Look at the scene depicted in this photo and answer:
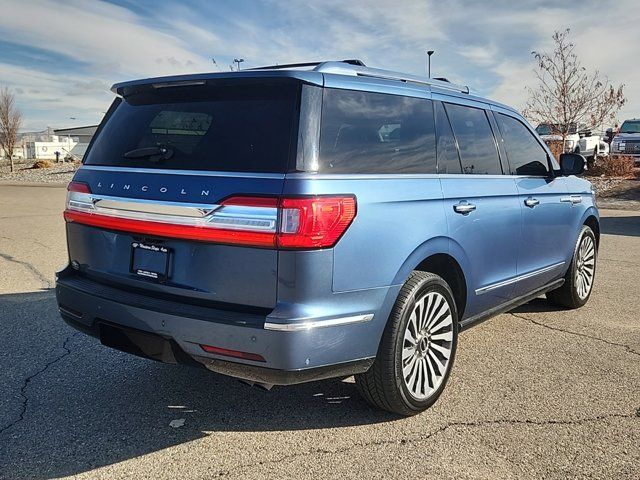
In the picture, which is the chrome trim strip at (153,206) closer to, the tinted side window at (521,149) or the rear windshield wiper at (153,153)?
the rear windshield wiper at (153,153)

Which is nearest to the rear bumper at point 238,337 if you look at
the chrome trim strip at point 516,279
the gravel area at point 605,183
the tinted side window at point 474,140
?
the chrome trim strip at point 516,279

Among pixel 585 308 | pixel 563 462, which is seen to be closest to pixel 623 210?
pixel 585 308

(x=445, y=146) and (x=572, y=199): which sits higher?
(x=445, y=146)

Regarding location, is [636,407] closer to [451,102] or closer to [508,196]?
[508,196]

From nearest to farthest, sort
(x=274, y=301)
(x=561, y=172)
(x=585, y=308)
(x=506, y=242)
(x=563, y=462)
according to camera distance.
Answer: (x=274, y=301)
(x=563, y=462)
(x=506, y=242)
(x=561, y=172)
(x=585, y=308)

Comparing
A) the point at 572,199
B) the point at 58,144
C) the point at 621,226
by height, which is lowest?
the point at 58,144

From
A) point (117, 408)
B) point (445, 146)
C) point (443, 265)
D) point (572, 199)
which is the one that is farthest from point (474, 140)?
point (117, 408)

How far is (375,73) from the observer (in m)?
3.37

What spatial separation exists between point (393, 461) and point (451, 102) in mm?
2358

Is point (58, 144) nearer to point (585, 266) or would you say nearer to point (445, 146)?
point (585, 266)

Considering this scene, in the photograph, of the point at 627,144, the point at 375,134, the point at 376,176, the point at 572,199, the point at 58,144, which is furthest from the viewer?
the point at 58,144

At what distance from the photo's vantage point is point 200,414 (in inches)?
133

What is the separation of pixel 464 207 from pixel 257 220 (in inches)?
62.4

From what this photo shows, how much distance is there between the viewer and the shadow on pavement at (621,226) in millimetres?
11284
